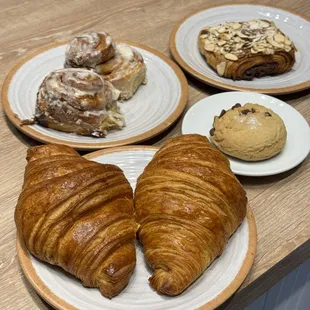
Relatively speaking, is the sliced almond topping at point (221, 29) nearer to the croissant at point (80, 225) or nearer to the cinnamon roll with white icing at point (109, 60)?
the cinnamon roll with white icing at point (109, 60)

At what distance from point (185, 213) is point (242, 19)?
0.88 metres

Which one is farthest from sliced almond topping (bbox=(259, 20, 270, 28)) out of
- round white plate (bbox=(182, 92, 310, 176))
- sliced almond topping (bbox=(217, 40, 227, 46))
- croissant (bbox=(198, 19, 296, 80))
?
round white plate (bbox=(182, 92, 310, 176))

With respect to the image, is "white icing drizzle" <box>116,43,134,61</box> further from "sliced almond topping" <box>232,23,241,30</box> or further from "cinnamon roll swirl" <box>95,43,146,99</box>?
"sliced almond topping" <box>232,23,241,30</box>

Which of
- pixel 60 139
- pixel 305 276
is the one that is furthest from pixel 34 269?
pixel 305 276

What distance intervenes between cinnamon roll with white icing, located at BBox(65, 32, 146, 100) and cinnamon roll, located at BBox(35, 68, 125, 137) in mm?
80

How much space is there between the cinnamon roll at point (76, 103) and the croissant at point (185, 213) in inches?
10.0

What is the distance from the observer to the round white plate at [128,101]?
40.6 inches

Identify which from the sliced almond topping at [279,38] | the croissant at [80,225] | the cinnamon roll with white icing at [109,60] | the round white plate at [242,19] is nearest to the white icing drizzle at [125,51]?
the cinnamon roll with white icing at [109,60]

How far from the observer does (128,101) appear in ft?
3.85

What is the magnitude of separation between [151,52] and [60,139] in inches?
15.0

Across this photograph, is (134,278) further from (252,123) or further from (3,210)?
(252,123)

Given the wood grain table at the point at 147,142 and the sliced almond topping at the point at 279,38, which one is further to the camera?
the sliced almond topping at the point at 279,38

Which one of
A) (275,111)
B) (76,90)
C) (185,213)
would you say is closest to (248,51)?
(275,111)

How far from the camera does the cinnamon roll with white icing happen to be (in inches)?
43.5
